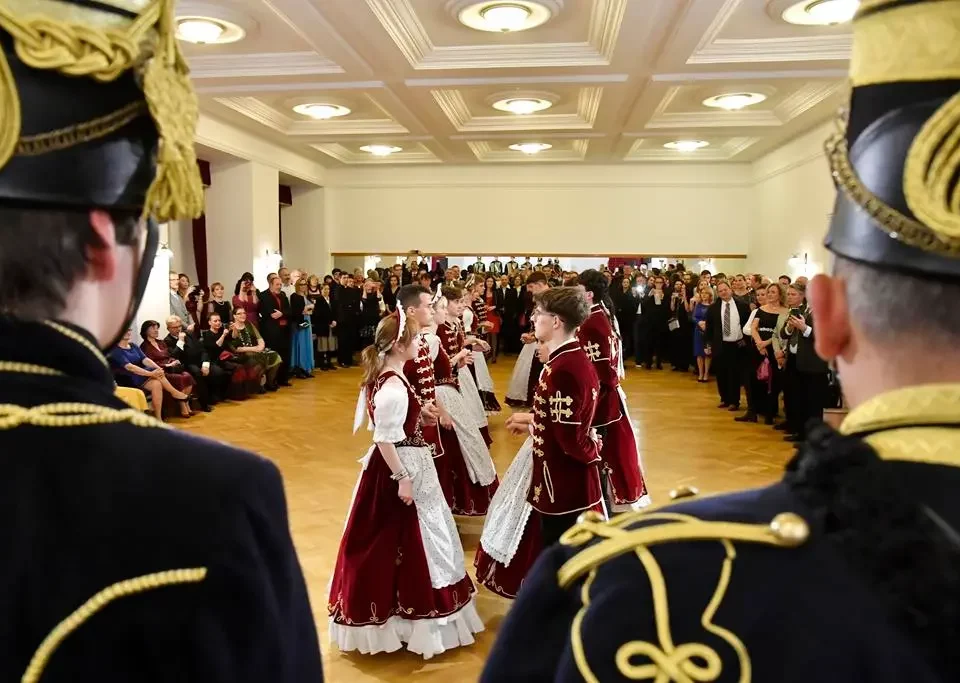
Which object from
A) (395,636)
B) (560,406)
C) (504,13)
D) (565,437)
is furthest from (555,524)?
(504,13)

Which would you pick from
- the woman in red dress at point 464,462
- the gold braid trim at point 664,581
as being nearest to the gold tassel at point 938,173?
the gold braid trim at point 664,581

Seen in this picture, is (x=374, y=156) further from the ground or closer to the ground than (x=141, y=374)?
further from the ground

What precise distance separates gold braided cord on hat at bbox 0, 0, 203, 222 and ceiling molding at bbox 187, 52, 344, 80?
7.55 m

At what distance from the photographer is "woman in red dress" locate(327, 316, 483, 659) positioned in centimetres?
300

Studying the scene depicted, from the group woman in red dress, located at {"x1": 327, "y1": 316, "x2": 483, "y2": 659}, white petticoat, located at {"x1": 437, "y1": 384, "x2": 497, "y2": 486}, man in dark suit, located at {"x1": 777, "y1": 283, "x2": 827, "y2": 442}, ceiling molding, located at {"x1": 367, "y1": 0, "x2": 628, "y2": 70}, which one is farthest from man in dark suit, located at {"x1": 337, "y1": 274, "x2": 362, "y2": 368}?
woman in red dress, located at {"x1": 327, "y1": 316, "x2": 483, "y2": 659}

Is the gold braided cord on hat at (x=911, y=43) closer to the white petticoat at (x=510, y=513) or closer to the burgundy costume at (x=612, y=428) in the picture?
the white petticoat at (x=510, y=513)

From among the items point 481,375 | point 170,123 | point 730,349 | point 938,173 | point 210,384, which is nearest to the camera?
point 938,173

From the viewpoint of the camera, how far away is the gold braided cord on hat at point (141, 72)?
759 millimetres

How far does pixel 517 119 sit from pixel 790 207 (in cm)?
471

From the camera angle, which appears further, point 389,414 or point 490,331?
point 490,331

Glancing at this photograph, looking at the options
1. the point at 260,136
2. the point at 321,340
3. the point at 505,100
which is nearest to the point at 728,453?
the point at 505,100

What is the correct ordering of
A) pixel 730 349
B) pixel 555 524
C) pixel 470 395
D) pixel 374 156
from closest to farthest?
pixel 555 524, pixel 470 395, pixel 730 349, pixel 374 156

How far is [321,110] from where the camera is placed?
10.3 metres

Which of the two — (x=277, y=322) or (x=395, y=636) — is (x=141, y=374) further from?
(x=395, y=636)
